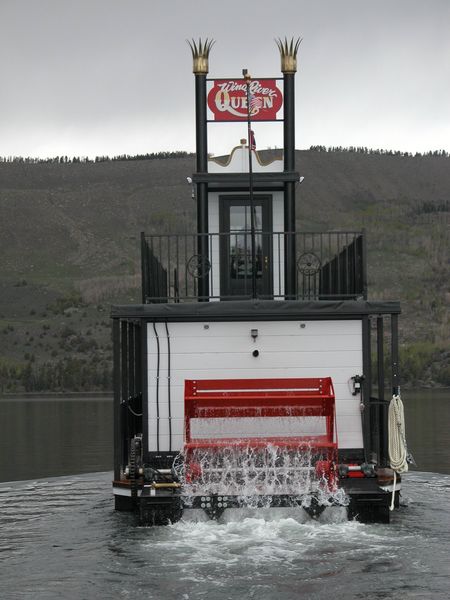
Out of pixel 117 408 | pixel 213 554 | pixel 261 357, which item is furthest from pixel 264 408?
pixel 213 554

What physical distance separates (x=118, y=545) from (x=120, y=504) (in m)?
1.49

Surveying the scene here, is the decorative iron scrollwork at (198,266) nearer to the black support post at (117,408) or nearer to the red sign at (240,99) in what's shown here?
the black support post at (117,408)

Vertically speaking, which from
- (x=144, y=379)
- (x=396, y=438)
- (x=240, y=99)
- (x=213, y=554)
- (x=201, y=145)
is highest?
(x=240, y=99)

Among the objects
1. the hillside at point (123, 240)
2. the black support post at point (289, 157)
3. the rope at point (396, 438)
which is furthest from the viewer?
the hillside at point (123, 240)

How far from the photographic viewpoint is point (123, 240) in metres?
82.1

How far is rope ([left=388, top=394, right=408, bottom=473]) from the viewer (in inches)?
525

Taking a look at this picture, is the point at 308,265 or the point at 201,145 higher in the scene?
the point at 201,145

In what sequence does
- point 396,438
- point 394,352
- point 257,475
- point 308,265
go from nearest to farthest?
point 257,475
point 396,438
point 394,352
point 308,265

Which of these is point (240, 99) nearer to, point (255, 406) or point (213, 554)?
point (255, 406)

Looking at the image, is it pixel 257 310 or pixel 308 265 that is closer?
pixel 257 310

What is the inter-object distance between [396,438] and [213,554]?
278 cm

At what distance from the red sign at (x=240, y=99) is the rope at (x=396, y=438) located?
16.7 feet

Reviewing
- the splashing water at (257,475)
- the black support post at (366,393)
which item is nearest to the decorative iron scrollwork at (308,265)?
the black support post at (366,393)

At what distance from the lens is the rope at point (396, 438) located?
43.8 ft
